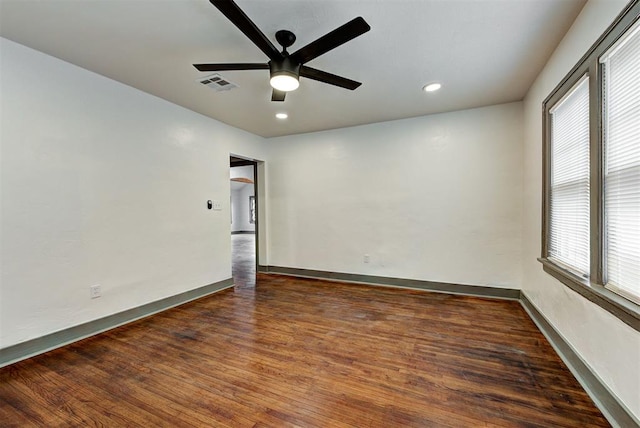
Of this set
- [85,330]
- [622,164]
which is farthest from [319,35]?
[85,330]

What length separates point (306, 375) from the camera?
2008mm

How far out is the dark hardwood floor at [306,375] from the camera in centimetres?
162

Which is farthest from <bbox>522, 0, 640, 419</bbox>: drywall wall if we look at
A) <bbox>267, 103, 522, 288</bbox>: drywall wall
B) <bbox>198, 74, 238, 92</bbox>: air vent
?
<bbox>198, 74, 238, 92</bbox>: air vent

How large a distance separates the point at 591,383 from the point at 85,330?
13.3 ft

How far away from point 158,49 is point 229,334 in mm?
2631

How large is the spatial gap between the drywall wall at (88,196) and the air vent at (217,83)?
0.85m

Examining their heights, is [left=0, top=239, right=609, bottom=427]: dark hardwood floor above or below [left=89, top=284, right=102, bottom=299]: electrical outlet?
below

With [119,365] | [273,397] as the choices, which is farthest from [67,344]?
[273,397]

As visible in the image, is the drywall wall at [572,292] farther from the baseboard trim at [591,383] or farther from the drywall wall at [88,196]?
the drywall wall at [88,196]

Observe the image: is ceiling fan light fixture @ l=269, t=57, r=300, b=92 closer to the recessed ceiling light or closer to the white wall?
the recessed ceiling light

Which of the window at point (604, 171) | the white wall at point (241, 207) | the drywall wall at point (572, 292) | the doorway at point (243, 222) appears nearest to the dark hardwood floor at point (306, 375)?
the drywall wall at point (572, 292)

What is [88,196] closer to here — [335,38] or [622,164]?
[335,38]

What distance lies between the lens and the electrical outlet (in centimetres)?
267

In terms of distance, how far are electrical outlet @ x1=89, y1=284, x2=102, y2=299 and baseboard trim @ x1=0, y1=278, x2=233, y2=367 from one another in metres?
0.24
